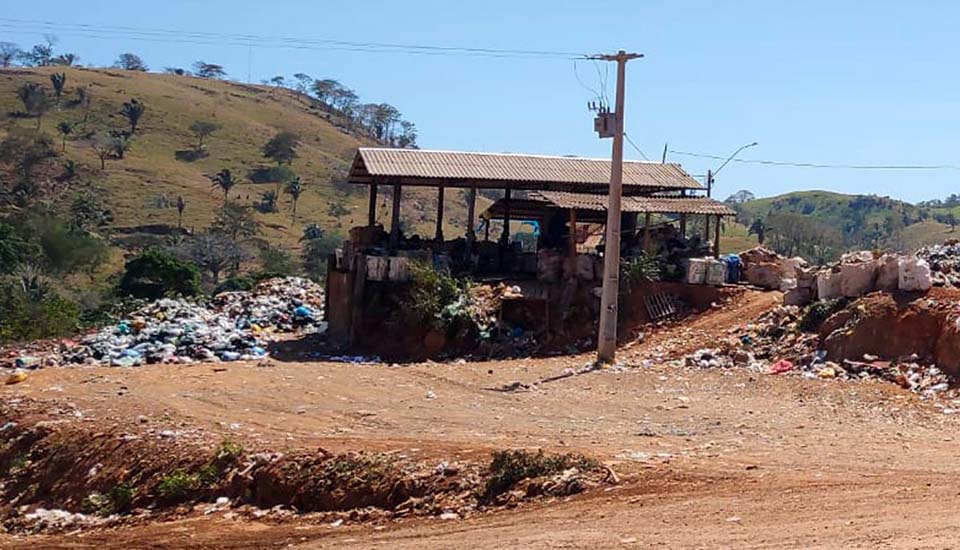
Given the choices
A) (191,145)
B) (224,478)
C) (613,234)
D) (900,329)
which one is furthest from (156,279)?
(191,145)

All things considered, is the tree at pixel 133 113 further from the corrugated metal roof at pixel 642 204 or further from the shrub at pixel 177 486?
the shrub at pixel 177 486

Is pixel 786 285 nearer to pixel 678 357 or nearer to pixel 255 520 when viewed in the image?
pixel 678 357

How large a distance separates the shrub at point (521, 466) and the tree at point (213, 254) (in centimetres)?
3773

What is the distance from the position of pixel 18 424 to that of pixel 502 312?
8878 mm

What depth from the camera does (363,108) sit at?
95.4m

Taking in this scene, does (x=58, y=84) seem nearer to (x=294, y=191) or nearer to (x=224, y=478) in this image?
(x=294, y=191)

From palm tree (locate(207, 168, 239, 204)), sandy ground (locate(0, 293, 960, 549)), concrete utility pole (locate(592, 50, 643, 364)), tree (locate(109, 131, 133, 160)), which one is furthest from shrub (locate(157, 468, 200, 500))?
tree (locate(109, 131, 133, 160))

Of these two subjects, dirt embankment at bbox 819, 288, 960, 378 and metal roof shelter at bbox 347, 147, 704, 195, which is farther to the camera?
metal roof shelter at bbox 347, 147, 704, 195

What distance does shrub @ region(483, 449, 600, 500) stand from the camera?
353 inches

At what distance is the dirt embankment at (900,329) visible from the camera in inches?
554

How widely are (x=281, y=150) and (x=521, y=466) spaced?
65.5 metres

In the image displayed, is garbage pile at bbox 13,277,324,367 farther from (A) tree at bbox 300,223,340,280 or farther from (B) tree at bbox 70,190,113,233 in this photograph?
(B) tree at bbox 70,190,113,233

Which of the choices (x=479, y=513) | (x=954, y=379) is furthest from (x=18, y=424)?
(x=954, y=379)

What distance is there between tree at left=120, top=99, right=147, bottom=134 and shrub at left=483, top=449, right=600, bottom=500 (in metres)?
67.5
